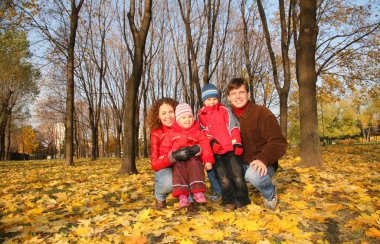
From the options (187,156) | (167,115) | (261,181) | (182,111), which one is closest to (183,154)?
(187,156)

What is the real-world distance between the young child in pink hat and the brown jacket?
0.47 m

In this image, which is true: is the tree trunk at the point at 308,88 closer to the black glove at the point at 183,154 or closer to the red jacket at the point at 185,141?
the red jacket at the point at 185,141

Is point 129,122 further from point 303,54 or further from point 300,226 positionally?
point 300,226

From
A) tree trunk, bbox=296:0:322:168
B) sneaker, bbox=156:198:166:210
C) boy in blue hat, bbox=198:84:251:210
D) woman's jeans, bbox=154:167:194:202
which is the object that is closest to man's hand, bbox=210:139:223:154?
boy in blue hat, bbox=198:84:251:210

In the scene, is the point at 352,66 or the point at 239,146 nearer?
the point at 239,146

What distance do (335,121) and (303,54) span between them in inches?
1703

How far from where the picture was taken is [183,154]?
117 inches

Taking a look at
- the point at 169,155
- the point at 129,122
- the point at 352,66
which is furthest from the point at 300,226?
the point at 352,66

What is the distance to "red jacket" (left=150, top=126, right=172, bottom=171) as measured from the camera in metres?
3.17

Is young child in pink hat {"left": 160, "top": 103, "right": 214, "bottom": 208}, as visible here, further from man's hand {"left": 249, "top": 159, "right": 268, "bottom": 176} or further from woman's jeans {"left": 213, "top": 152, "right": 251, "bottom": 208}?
man's hand {"left": 249, "top": 159, "right": 268, "bottom": 176}

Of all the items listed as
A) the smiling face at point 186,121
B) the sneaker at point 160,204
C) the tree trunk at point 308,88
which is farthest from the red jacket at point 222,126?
the tree trunk at point 308,88

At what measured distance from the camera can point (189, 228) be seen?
2539 millimetres

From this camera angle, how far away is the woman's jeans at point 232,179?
3053 millimetres

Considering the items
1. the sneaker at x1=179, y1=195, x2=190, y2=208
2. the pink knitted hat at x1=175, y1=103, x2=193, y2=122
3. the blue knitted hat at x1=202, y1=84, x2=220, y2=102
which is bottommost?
the sneaker at x1=179, y1=195, x2=190, y2=208
